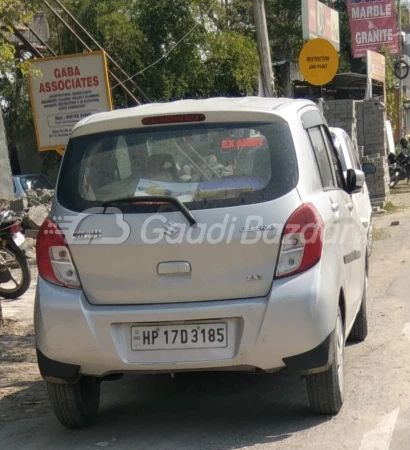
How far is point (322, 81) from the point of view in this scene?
1470cm

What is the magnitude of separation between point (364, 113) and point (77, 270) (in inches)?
624

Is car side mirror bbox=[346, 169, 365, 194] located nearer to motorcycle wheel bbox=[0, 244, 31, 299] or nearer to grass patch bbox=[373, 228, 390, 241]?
motorcycle wheel bbox=[0, 244, 31, 299]

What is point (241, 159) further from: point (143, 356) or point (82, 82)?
point (82, 82)

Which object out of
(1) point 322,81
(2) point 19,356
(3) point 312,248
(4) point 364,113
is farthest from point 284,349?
(4) point 364,113

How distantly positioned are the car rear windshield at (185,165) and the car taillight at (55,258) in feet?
0.62

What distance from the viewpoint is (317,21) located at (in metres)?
17.6

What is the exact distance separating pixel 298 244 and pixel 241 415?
1303 mm

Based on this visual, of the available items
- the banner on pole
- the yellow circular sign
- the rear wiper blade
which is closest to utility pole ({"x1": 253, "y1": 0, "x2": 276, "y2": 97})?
the yellow circular sign

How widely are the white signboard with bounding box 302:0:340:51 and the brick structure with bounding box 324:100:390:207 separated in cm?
125

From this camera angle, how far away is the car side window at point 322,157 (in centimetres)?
566

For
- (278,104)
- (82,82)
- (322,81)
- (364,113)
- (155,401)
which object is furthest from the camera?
(364,113)

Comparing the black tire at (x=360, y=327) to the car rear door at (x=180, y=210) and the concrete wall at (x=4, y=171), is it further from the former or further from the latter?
the concrete wall at (x=4, y=171)

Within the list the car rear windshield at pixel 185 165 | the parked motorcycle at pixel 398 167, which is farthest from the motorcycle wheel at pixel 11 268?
the parked motorcycle at pixel 398 167

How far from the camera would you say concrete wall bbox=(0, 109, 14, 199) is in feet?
48.3
